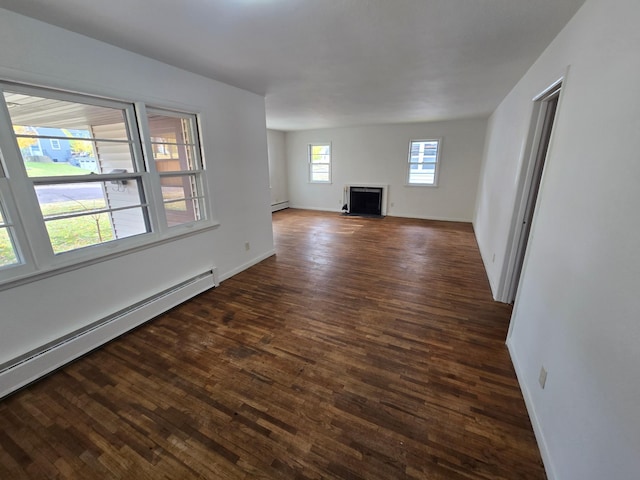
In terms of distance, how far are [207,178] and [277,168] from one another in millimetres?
5145

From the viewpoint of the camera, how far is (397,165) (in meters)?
7.13

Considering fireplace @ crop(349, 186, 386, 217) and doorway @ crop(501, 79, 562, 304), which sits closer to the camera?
doorway @ crop(501, 79, 562, 304)

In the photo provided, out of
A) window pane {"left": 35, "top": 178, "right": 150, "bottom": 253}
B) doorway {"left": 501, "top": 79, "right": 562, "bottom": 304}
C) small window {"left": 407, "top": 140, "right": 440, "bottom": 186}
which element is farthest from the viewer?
small window {"left": 407, "top": 140, "right": 440, "bottom": 186}

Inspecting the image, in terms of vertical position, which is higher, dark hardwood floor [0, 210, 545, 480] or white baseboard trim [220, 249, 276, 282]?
white baseboard trim [220, 249, 276, 282]

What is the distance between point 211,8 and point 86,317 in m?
2.52

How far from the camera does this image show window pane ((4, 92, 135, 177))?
1865 millimetres

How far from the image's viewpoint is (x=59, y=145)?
2.03m

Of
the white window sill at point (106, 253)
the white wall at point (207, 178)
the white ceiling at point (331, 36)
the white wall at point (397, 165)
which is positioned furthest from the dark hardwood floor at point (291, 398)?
the white wall at point (397, 165)

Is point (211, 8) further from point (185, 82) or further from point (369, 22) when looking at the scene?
point (185, 82)

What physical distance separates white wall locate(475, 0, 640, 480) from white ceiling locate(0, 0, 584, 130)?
45 centimetres

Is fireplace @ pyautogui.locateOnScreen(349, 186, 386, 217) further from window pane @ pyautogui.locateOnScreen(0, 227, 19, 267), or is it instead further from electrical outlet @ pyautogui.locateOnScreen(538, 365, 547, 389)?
window pane @ pyautogui.locateOnScreen(0, 227, 19, 267)

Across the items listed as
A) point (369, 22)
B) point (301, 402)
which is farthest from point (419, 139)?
point (301, 402)

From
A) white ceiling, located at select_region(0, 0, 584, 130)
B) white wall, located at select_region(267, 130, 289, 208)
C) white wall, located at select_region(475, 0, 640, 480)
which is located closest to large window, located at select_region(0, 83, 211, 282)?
white ceiling, located at select_region(0, 0, 584, 130)

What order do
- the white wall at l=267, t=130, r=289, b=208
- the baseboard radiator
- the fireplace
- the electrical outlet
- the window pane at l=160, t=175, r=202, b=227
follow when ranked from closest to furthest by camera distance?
1. the electrical outlet
2. the baseboard radiator
3. the window pane at l=160, t=175, r=202, b=227
4. the fireplace
5. the white wall at l=267, t=130, r=289, b=208
